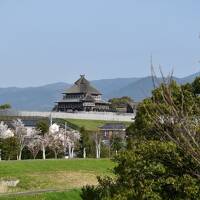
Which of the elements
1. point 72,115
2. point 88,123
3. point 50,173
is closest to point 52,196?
point 50,173

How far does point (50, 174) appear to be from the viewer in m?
47.6

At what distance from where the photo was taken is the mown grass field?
140 feet

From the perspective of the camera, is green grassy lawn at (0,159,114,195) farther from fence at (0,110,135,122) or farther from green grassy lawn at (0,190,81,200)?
fence at (0,110,135,122)

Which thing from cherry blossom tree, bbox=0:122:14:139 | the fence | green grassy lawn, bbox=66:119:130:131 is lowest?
cherry blossom tree, bbox=0:122:14:139

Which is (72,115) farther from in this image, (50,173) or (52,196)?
(52,196)

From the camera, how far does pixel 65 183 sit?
147 feet

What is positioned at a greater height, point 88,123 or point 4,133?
point 88,123

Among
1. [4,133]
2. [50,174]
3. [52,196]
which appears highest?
[4,133]

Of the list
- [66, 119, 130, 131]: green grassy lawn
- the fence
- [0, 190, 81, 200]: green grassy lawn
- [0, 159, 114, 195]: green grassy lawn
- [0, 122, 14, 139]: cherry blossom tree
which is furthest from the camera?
the fence

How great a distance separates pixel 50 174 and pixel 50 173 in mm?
378

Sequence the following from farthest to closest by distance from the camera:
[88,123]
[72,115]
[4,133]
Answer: [72,115]
[88,123]
[4,133]

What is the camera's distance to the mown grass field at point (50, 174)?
42.7 m

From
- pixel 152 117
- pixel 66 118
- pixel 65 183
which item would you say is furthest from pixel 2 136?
pixel 152 117

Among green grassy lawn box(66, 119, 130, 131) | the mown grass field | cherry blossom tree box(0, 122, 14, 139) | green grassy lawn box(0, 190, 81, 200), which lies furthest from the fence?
green grassy lawn box(0, 190, 81, 200)
